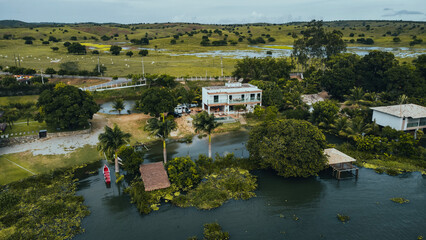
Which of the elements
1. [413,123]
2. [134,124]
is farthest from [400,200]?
[134,124]

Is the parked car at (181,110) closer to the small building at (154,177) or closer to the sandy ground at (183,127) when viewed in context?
the sandy ground at (183,127)

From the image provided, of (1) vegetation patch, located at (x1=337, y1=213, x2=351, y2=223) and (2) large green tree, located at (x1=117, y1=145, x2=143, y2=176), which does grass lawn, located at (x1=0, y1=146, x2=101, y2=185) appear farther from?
(1) vegetation patch, located at (x1=337, y1=213, x2=351, y2=223)

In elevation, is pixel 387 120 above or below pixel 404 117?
below

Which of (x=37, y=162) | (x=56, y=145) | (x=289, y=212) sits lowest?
(x=289, y=212)

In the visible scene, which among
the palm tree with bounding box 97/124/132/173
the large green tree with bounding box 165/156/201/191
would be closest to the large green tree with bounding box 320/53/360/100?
the large green tree with bounding box 165/156/201/191

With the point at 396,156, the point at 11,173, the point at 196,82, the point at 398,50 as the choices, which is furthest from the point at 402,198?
the point at 398,50

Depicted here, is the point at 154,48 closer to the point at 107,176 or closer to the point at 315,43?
the point at 315,43
